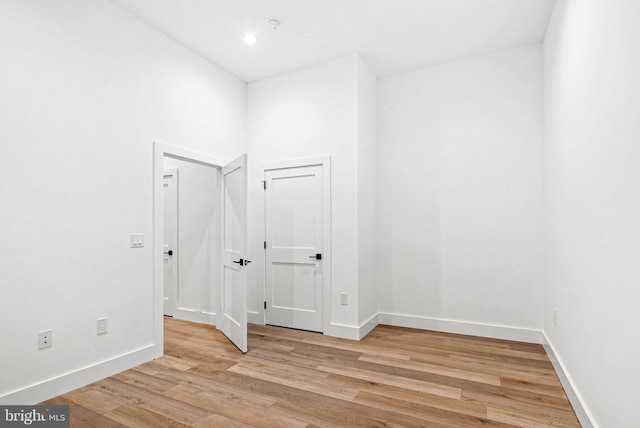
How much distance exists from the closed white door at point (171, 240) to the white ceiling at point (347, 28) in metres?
1.80

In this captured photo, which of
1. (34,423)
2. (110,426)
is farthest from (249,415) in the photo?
(34,423)

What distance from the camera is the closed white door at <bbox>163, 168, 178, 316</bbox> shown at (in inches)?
194

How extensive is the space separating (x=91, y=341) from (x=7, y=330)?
0.61m

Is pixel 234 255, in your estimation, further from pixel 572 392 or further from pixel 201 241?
pixel 572 392

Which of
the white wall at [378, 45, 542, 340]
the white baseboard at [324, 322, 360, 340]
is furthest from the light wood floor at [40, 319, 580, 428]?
the white wall at [378, 45, 542, 340]

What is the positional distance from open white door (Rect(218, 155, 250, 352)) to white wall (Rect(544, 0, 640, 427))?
108 inches

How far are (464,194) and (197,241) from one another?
3.48 metres

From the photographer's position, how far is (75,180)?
9.00 feet

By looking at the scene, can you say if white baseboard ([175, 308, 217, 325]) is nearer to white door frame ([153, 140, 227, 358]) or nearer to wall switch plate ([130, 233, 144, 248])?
white door frame ([153, 140, 227, 358])

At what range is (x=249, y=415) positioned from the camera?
2.34 m

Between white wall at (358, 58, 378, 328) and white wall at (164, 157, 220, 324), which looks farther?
white wall at (164, 157, 220, 324)

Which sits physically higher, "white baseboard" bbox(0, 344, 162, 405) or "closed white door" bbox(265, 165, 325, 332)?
"closed white door" bbox(265, 165, 325, 332)

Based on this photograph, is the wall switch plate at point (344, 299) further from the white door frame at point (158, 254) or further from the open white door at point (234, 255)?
the white door frame at point (158, 254)

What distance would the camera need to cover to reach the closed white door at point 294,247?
13.9ft
